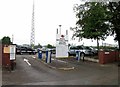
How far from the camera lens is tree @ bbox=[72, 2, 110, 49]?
102 feet

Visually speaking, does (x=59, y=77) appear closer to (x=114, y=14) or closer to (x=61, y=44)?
(x=114, y=14)

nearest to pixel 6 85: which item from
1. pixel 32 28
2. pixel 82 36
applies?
pixel 82 36

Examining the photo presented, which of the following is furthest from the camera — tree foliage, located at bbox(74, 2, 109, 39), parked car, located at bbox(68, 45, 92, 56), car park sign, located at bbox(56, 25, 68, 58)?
parked car, located at bbox(68, 45, 92, 56)

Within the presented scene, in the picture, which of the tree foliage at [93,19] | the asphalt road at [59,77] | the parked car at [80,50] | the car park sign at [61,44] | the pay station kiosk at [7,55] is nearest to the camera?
the asphalt road at [59,77]

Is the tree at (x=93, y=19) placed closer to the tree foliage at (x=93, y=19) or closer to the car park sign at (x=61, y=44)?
the tree foliage at (x=93, y=19)

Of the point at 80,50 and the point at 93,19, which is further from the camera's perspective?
the point at 80,50

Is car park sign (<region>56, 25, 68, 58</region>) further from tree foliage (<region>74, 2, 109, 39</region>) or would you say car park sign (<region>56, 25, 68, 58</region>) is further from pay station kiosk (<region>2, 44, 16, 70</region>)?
pay station kiosk (<region>2, 44, 16, 70</region>)

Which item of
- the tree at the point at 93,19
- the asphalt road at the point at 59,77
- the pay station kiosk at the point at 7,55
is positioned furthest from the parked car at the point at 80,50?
the asphalt road at the point at 59,77

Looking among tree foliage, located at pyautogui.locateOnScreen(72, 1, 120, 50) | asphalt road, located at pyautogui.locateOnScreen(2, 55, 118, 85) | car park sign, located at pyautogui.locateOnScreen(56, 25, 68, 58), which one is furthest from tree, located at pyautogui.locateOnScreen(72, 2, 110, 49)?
asphalt road, located at pyautogui.locateOnScreen(2, 55, 118, 85)

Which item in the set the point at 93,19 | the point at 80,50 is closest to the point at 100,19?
the point at 93,19

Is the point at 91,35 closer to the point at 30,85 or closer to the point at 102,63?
the point at 102,63

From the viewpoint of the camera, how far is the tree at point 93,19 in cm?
3108

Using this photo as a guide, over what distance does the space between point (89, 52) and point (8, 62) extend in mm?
24639

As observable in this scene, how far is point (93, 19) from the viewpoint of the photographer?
31891 millimetres
